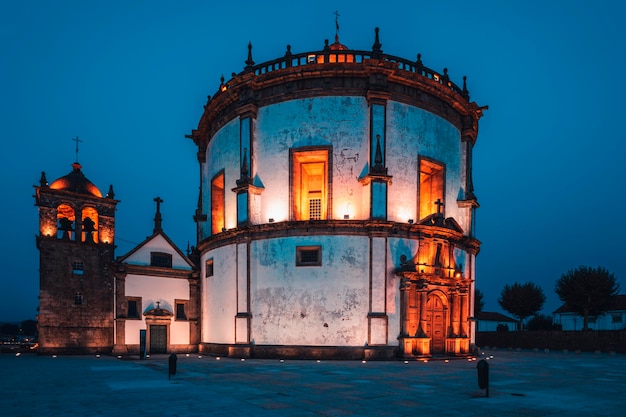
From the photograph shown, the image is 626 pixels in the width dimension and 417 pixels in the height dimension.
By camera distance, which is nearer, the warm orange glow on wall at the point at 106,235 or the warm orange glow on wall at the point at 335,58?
the warm orange glow on wall at the point at 335,58

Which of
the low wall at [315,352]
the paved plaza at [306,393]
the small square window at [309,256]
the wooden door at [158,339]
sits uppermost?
the small square window at [309,256]

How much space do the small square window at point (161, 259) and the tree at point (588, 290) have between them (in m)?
37.5

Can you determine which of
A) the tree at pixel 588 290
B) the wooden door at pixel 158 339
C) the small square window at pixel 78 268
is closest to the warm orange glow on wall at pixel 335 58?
the wooden door at pixel 158 339

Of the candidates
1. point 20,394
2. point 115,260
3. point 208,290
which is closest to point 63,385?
point 20,394

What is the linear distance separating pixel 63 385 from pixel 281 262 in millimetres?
12710

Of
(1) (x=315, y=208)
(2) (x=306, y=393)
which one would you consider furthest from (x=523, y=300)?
(2) (x=306, y=393)

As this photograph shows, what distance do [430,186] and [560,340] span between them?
21136mm

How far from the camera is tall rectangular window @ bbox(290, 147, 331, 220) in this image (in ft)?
82.1

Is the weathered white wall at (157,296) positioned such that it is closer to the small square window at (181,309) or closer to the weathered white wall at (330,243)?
the small square window at (181,309)

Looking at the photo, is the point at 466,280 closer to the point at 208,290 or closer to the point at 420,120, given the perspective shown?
the point at 420,120

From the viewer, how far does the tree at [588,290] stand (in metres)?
44.2

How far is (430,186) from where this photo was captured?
2794 centimetres

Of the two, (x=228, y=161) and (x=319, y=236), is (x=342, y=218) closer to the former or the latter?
(x=319, y=236)

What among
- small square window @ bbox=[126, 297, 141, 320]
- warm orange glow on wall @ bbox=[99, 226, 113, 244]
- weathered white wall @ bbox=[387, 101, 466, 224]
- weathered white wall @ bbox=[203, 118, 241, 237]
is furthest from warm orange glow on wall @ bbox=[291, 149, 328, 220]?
warm orange glow on wall @ bbox=[99, 226, 113, 244]
